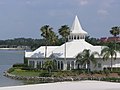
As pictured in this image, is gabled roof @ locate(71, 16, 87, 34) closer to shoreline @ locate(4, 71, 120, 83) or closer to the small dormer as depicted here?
the small dormer

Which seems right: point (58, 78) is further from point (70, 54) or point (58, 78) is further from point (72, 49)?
point (72, 49)

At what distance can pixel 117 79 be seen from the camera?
68.4 metres

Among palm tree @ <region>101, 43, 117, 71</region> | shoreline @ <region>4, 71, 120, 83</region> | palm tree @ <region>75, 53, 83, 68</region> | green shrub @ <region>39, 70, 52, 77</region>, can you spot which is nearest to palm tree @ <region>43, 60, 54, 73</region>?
green shrub @ <region>39, 70, 52, 77</region>

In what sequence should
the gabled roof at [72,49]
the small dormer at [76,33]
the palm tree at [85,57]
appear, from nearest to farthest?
1. the palm tree at [85,57]
2. the gabled roof at [72,49]
3. the small dormer at [76,33]

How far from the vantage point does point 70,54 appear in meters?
85.6

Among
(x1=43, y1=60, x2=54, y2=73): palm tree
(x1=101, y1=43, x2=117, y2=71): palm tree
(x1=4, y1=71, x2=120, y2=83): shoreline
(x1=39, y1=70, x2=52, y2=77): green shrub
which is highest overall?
(x1=101, y1=43, x2=117, y2=71): palm tree

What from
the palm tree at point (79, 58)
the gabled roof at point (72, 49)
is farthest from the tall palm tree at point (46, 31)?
the palm tree at point (79, 58)

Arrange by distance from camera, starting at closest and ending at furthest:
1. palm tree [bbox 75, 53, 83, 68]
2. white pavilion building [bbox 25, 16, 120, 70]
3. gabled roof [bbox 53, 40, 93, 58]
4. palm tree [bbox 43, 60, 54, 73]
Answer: palm tree [bbox 75, 53, 83, 68] < palm tree [bbox 43, 60, 54, 73] < white pavilion building [bbox 25, 16, 120, 70] < gabled roof [bbox 53, 40, 93, 58]

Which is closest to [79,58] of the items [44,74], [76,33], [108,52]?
[108,52]

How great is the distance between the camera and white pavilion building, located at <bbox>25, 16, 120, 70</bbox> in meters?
82.7

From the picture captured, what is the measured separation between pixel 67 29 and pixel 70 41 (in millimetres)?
7056

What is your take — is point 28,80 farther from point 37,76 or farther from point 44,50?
point 44,50

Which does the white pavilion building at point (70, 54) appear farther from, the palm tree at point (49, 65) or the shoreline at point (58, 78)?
the shoreline at point (58, 78)

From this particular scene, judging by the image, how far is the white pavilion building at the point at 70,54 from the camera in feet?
271
